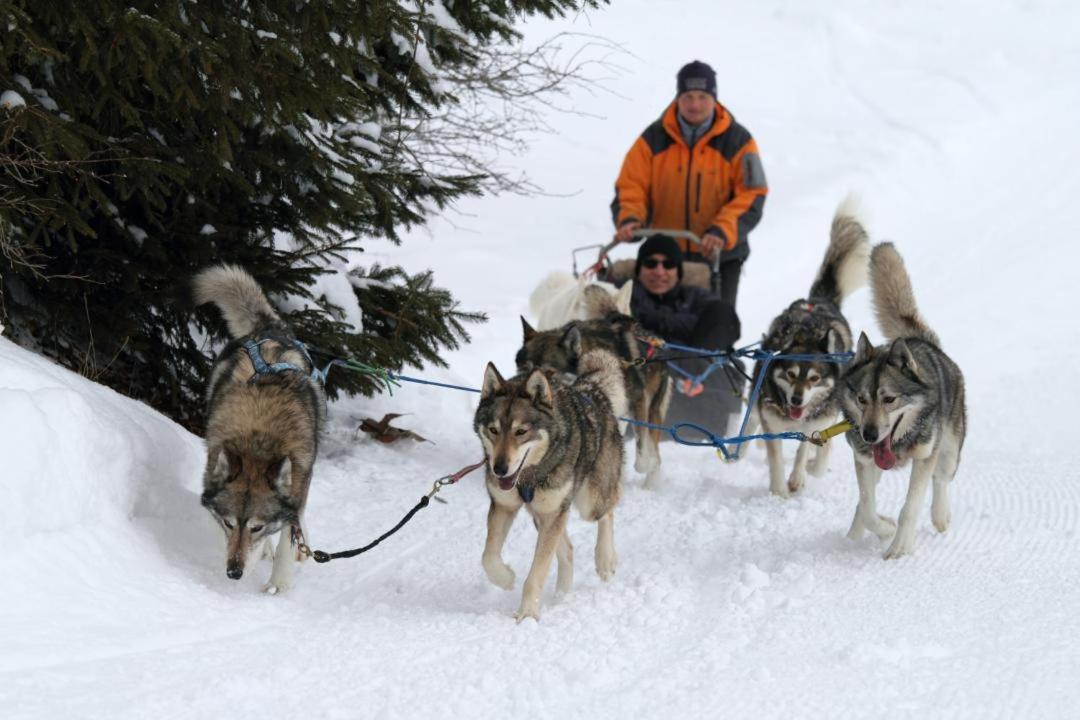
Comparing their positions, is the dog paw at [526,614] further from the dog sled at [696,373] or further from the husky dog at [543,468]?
the dog sled at [696,373]

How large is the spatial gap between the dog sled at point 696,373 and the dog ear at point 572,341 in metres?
1.13

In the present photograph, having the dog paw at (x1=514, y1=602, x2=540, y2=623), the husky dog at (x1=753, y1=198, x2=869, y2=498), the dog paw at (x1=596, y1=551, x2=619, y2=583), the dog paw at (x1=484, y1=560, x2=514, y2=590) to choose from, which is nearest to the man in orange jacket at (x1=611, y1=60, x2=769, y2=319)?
the husky dog at (x1=753, y1=198, x2=869, y2=498)

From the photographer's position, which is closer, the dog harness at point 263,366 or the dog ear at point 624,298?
the dog harness at point 263,366

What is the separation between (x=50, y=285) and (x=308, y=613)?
2.11 metres

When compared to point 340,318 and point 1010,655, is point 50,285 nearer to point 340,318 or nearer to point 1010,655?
point 340,318

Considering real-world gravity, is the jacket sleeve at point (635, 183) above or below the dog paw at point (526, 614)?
above

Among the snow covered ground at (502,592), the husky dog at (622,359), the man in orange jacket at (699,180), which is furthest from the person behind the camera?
the man in orange jacket at (699,180)

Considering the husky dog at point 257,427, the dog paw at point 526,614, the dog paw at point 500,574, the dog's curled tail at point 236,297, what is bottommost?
the dog paw at point 526,614

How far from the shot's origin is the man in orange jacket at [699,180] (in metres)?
6.57

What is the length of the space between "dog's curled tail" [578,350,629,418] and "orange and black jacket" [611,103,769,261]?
201cm

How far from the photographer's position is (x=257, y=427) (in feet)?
13.4

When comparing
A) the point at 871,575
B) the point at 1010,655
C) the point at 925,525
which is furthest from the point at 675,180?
the point at 1010,655

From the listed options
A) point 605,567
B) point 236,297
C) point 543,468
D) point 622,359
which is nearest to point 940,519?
point 605,567

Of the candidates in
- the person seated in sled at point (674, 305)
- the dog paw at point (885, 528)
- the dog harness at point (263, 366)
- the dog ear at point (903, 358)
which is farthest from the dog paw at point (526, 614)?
the person seated in sled at point (674, 305)
